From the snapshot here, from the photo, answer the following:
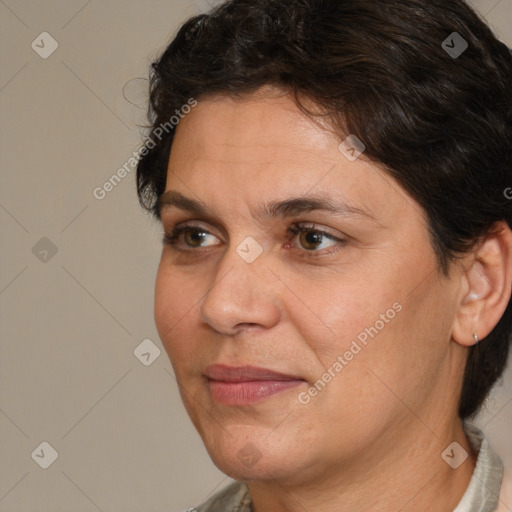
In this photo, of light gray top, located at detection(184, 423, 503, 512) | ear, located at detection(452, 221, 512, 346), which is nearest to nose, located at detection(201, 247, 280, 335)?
ear, located at detection(452, 221, 512, 346)

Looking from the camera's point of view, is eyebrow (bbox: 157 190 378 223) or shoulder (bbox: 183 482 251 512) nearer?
eyebrow (bbox: 157 190 378 223)

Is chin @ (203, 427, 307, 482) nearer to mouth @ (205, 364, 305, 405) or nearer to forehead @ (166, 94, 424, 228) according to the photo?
mouth @ (205, 364, 305, 405)

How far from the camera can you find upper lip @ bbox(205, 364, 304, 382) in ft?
6.61

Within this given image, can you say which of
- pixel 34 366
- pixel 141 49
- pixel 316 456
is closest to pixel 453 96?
pixel 316 456

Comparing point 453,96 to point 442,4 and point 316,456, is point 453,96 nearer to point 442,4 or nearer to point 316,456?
point 442,4

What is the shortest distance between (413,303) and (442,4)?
0.59 m

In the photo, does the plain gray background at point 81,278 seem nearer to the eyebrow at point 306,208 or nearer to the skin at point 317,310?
the skin at point 317,310

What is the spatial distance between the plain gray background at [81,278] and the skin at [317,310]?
1.24 meters

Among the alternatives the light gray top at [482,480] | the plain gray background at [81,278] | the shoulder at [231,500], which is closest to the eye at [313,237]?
the light gray top at [482,480]

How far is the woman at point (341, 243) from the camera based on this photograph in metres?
2.02

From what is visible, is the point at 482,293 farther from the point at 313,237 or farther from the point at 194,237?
the point at 194,237

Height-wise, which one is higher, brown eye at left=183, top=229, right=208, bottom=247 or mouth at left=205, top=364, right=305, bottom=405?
brown eye at left=183, top=229, right=208, bottom=247

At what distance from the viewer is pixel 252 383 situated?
2029 millimetres

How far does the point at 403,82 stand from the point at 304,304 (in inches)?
17.7
